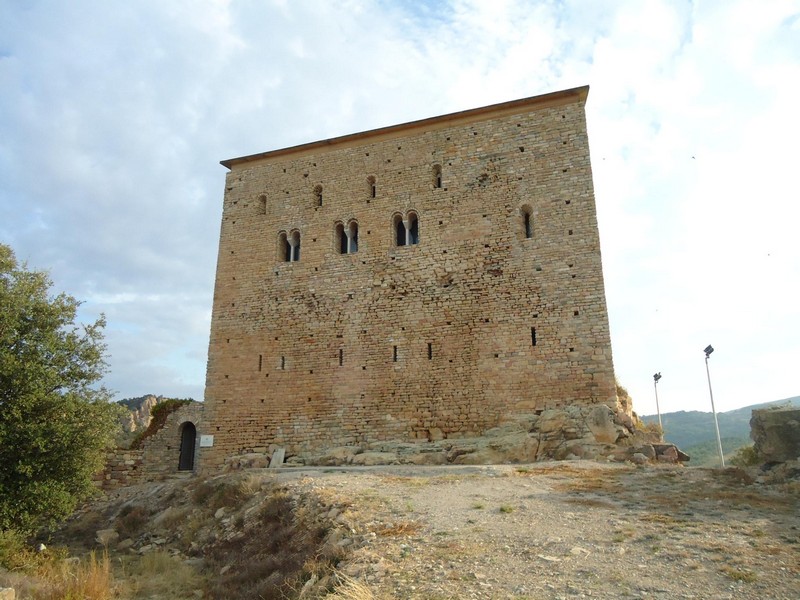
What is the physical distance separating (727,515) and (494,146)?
11783 mm

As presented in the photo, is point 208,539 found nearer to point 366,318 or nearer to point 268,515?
point 268,515

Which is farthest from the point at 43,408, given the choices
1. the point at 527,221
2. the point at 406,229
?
the point at 527,221

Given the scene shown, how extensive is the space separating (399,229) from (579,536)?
38.5 ft

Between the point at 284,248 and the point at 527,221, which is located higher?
the point at 284,248

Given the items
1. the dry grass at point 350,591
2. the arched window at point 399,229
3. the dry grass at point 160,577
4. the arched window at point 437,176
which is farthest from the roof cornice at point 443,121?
the dry grass at point 350,591

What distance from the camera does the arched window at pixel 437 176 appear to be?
1658 centimetres

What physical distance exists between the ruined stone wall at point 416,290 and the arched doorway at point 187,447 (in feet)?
12.9

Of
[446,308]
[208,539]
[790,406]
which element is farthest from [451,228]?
[208,539]

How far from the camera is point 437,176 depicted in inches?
656

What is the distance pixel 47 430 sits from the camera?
10.7 meters

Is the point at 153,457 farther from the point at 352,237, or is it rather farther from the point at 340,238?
the point at 352,237

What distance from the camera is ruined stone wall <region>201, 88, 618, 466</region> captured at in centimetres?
1422

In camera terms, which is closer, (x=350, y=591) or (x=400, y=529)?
(x=350, y=591)

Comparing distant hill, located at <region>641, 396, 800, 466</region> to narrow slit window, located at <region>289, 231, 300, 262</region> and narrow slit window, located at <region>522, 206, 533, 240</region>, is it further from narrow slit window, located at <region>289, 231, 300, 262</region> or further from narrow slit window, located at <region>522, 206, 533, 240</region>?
narrow slit window, located at <region>289, 231, 300, 262</region>
